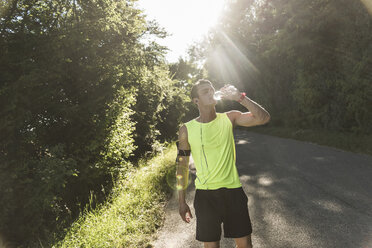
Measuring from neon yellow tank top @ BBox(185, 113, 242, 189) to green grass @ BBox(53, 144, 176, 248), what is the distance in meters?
2.34

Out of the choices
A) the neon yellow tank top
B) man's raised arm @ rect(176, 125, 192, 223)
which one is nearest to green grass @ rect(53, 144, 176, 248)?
man's raised arm @ rect(176, 125, 192, 223)

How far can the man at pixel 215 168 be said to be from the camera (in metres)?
2.54

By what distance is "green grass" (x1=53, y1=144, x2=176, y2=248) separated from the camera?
4297mm

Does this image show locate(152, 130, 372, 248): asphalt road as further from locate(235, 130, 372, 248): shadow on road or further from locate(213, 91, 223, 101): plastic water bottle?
locate(213, 91, 223, 101): plastic water bottle

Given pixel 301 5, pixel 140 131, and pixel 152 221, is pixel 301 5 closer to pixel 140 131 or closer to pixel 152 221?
pixel 140 131

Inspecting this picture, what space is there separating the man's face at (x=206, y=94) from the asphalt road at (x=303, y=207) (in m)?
2.45

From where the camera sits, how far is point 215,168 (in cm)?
273

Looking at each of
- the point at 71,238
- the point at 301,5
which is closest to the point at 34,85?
the point at 71,238

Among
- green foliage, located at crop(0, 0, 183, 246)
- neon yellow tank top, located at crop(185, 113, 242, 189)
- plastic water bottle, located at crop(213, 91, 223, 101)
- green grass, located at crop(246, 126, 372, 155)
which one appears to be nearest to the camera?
plastic water bottle, located at crop(213, 91, 223, 101)

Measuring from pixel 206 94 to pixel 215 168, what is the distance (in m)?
0.77

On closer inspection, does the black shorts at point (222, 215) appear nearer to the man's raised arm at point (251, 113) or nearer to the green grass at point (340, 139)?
the man's raised arm at point (251, 113)

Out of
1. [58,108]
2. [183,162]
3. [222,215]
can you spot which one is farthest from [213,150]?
[58,108]

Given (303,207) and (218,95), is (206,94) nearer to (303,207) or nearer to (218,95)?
(218,95)

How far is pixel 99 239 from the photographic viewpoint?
4.22 m
